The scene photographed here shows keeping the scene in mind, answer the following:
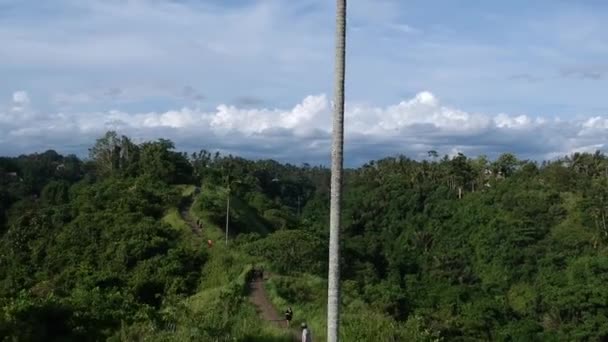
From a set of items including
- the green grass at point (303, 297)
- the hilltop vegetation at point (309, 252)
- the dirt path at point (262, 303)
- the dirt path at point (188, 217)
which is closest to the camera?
the hilltop vegetation at point (309, 252)

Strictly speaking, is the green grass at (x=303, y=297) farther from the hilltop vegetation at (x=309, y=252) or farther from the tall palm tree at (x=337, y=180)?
the tall palm tree at (x=337, y=180)

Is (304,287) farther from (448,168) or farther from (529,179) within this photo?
(448,168)

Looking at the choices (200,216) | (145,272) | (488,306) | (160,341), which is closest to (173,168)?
(200,216)

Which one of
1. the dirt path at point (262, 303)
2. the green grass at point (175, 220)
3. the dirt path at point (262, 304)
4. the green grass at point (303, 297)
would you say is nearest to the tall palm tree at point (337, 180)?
the green grass at point (303, 297)

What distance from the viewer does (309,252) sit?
46500 mm

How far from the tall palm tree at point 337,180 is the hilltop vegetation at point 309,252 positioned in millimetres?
9113

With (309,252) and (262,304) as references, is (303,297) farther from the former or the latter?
(309,252)

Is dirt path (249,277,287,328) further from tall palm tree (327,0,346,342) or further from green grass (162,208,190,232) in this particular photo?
tall palm tree (327,0,346,342)

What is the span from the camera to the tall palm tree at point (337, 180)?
11.0 m

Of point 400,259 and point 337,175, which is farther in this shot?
point 400,259

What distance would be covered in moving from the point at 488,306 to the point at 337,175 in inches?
1829

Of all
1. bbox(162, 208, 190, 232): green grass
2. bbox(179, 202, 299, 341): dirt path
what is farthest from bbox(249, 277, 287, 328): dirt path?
bbox(162, 208, 190, 232): green grass

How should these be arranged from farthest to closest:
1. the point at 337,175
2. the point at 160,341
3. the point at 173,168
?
1. the point at 173,168
2. the point at 160,341
3. the point at 337,175

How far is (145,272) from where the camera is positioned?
41906 mm
